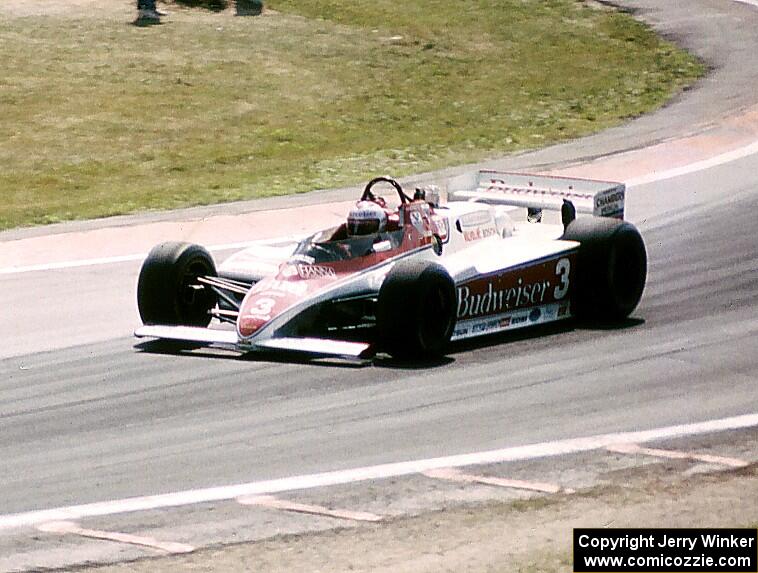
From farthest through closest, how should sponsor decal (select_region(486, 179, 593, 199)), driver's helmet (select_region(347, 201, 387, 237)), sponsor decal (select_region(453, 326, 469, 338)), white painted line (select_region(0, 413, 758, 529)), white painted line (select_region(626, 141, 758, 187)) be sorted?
white painted line (select_region(626, 141, 758, 187)) < sponsor decal (select_region(486, 179, 593, 199)) < driver's helmet (select_region(347, 201, 387, 237)) < sponsor decal (select_region(453, 326, 469, 338)) < white painted line (select_region(0, 413, 758, 529))

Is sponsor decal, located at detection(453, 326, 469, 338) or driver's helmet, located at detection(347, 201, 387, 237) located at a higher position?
driver's helmet, located at detection(347, 201, 387, 237)

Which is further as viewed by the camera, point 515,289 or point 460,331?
point 515,289

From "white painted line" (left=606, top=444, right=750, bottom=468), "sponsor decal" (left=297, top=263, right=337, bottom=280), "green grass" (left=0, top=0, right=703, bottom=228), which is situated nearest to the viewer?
"white painted line" (left=606, top=444, right=750, bottom=468)

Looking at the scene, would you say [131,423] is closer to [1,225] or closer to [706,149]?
[1,225]

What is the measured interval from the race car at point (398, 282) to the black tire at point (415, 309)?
0.01 m

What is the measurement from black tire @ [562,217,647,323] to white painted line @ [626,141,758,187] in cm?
696

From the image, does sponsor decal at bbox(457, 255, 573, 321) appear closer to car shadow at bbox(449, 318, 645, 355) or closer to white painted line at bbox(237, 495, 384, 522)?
car shadow at bbox(449, 318, 645, 355)

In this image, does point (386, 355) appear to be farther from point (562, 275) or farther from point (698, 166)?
point (698, 166)

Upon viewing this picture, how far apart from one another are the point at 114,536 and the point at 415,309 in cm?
415

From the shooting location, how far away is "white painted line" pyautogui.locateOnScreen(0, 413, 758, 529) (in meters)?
9.50

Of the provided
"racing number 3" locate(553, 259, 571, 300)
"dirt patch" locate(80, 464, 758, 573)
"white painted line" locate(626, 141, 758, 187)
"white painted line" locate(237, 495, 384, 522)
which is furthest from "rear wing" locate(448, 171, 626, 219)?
"white painted line" locate(237, 495, 384, 522)

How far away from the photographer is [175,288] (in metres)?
13.7

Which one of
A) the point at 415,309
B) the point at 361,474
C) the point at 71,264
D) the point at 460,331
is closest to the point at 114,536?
the point at 361,474

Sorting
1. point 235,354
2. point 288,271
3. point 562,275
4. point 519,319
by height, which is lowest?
point 235,354
